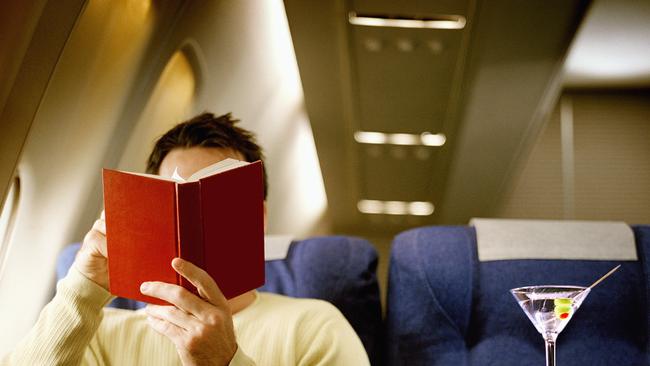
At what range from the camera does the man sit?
62.3 inches

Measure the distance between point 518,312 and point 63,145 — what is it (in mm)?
1322

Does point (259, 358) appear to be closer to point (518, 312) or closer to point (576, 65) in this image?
point (518, 312)

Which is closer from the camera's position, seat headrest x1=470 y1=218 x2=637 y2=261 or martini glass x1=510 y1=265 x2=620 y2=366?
martini glass x1=510 y1=265 x2=620 y2=366

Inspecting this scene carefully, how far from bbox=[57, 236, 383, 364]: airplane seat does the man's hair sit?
0.35m

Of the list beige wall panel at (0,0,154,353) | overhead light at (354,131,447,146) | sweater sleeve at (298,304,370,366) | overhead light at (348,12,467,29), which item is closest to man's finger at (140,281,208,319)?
sweater sleeve at (298,304,370,366)

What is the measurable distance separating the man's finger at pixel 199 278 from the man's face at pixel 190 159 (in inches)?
20.4

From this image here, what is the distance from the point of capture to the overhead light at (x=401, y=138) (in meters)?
5.51

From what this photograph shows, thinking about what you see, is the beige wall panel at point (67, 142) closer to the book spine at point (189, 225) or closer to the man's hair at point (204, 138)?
the man's hair at point (204, 138)

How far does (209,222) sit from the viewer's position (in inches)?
51.5

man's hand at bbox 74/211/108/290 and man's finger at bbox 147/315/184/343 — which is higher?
man's hand at bbox 74/211/108/290

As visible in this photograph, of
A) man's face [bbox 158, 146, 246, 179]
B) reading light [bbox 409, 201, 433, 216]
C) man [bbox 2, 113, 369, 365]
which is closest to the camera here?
man [bbox 2, 113, 369, 365]

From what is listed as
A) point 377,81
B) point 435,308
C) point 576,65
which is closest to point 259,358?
point 435,308

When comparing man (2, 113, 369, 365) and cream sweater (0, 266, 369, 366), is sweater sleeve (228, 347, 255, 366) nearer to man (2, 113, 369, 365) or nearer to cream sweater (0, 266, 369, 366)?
man (2, 113, 369, 365)

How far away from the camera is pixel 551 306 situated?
151 cm
